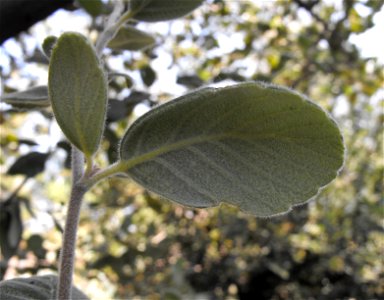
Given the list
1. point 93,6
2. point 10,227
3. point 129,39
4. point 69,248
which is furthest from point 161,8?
point 10,227

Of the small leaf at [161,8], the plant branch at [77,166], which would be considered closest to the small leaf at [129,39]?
the small leaf at [161,8]

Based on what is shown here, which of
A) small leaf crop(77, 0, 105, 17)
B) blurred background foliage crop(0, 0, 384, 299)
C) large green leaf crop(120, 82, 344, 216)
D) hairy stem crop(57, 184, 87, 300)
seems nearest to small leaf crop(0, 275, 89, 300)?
hairy stem crop(57, 184, 87, 300)

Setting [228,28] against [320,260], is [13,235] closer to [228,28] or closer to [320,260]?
[228,28]

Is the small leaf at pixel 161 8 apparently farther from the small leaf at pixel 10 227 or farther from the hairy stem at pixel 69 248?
the small leaf at pixel 10 227

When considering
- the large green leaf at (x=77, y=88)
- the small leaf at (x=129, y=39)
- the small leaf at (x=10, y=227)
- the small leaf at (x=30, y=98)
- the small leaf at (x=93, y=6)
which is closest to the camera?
the large green leaf at (x=77, y=88)

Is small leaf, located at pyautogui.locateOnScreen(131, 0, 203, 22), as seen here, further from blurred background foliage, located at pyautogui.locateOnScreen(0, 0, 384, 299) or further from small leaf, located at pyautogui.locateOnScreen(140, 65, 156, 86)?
blurred background foliage, located at pyautogui.locateOnScreen(0, 0, 384, 299)
